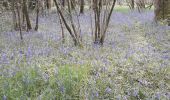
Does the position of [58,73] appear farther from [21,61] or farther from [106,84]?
[21,61]

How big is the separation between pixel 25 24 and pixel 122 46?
755cm

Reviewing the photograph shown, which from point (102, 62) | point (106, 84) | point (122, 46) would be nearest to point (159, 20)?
point (122, 46)

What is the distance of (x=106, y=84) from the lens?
657 centimetres

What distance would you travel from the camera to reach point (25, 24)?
17.2 meters

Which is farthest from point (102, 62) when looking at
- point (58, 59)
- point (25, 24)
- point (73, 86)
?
point (25, 24)

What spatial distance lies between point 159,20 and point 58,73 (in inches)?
515

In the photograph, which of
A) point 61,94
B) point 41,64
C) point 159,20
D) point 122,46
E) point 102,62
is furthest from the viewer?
point 159,20

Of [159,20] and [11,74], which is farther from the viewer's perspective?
[159,20]

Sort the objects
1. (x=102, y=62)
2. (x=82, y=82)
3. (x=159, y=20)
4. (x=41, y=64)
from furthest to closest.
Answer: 1. (x=159, y=20)
2. (x=102, y=62)
3. (x=41, y=64)
4. (x=82, y=82)

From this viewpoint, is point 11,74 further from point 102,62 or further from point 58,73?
point 102,62

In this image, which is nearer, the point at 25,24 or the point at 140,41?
the point at 140,41

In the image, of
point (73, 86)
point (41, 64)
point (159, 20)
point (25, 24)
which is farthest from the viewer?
point (159, 20)

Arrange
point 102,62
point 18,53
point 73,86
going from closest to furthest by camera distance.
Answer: point 73,86
point 102,62
point 18,53

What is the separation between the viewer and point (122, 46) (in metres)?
11.0
